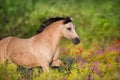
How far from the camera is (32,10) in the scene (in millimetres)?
18672

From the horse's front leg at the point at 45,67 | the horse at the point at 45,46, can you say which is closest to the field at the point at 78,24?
the horse at the point at 45,46

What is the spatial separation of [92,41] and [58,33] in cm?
655

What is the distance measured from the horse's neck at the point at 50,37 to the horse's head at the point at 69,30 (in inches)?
5.6

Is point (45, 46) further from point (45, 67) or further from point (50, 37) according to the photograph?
point (45, 67)

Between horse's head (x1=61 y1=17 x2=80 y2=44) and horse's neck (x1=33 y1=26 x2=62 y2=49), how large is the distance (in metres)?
0.14

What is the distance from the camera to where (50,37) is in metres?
9.63

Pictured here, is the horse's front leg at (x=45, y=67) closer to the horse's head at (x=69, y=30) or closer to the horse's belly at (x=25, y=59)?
the horse's belly at (x=25, y=59)

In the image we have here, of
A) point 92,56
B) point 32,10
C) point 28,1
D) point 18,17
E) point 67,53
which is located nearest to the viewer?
point 92,56

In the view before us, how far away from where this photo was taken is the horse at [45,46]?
9.48 m

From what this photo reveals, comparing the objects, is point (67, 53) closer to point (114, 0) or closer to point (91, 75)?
point (91, 75)

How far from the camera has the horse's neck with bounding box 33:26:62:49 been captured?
958cm

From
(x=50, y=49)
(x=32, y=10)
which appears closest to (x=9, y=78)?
(x=50, y=49)

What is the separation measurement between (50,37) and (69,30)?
1.34 ft

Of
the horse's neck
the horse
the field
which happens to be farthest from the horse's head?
the field
